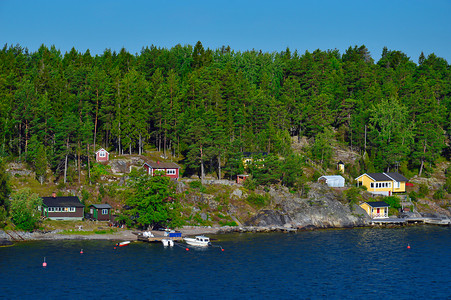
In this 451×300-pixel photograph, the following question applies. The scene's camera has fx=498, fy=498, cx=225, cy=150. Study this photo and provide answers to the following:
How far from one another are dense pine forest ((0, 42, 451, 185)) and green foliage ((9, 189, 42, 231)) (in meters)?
20.0

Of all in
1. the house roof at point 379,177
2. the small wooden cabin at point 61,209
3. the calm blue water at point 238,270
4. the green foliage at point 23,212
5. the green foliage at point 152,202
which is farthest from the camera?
Answer: the house roof at point 379,177

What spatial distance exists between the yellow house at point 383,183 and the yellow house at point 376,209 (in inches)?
303

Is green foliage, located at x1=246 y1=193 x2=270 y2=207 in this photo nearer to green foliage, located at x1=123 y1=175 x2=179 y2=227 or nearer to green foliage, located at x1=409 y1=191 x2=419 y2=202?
green foliage, located at x1=123 y1=175 x2=179 y2=227

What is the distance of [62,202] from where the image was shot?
9762 centimetres

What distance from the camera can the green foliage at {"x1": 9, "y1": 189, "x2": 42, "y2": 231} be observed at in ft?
289

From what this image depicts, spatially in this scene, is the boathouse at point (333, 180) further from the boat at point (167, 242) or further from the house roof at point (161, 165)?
the boat at point (167, 242)

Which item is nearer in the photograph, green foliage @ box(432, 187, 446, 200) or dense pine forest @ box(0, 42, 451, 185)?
dense pine forest @ box(0, 42, 451, 185)

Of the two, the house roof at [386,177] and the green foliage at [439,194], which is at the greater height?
the house roof at [386,177]

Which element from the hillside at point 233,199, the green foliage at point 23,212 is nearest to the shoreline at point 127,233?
the green foliage at point 23,212

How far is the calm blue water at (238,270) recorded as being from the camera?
6206 centimetres

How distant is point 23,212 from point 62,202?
10.2 m

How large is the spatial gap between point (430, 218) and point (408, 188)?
12964mm

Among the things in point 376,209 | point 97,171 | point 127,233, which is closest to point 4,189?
point 127,233

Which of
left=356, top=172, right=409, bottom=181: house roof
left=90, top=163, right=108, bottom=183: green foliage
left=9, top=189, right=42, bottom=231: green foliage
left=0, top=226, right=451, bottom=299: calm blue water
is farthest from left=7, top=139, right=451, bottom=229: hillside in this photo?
left=9, top=189, right=42, bottom=231: green foliage
